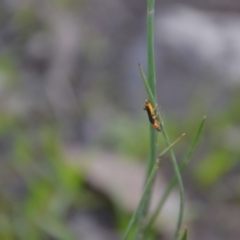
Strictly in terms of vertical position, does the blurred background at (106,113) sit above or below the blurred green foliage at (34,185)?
above

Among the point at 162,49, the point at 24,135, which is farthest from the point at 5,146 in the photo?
the point at 162,49

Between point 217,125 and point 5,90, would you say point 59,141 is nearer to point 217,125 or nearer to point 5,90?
point 5,90

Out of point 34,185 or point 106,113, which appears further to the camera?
point 106,113

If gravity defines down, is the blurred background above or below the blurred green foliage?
above

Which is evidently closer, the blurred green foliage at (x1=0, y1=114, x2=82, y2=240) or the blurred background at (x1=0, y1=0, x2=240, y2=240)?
the blurred green foliage at (x1=0, y1=114, x2=82, y2=240)

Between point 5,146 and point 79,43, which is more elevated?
point 79,43

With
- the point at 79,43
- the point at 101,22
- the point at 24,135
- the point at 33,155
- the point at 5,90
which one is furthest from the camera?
the point at 101,22

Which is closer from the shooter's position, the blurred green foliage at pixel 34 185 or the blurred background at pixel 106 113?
the blurred green foliage at pixel 34 185

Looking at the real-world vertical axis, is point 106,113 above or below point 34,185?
above
